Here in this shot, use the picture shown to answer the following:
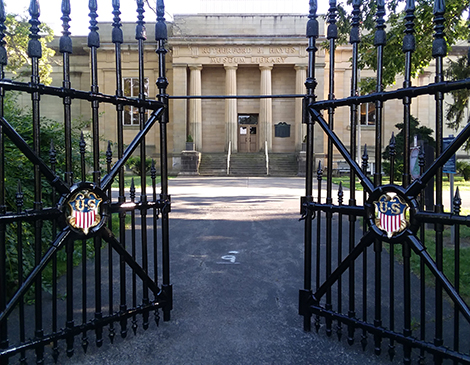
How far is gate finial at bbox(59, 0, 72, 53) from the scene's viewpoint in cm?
279

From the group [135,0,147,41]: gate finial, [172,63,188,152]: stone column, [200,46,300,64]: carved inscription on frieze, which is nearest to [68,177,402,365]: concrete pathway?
[135,0,147,41]: gate finial

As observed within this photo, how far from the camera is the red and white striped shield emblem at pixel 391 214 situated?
263cm

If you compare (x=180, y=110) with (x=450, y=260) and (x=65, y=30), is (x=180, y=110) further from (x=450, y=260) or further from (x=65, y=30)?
(x=65, y=30)

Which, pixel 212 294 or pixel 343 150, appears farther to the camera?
pixel 212 294

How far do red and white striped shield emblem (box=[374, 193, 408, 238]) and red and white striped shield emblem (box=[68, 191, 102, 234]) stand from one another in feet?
7.02

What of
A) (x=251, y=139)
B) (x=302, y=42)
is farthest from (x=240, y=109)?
(x=302, y=42)

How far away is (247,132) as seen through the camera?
36688 mm

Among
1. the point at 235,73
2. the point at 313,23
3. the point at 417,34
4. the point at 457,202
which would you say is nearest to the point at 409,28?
the point at 313,23

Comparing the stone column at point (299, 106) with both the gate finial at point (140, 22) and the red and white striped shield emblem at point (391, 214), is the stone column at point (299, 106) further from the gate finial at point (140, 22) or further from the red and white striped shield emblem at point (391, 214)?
the red and white striped shield emblem at point (391, 214)

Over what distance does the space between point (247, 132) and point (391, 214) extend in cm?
3441

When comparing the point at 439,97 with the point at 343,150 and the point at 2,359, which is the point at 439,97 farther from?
the point at 2,359

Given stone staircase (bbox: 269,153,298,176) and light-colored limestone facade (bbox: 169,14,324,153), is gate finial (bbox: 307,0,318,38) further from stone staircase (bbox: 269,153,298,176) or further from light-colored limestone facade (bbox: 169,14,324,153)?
light-colored limestone facade (bbox: 169,14,324,153)

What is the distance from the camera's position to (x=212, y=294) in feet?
13.8

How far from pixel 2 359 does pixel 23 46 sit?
66.3 feet
